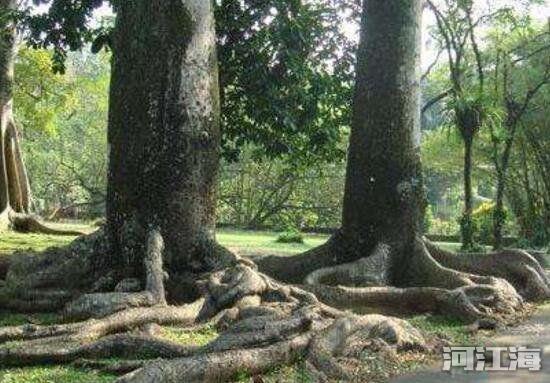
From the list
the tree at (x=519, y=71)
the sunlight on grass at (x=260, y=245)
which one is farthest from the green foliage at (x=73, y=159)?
the tree at (x=519, y=71)

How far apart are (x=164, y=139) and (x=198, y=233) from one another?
3.56 ft

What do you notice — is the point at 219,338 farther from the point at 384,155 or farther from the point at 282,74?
the point at 282,74

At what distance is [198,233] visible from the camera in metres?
8.17

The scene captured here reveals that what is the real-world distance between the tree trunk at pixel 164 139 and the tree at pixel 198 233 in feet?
0.04

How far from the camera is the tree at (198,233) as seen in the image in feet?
22.5

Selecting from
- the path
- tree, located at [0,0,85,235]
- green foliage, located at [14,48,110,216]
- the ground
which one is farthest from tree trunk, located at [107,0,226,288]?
green foliage, located at [14,48,110,216]

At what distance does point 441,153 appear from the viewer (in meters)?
34.5

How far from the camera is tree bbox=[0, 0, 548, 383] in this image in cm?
686

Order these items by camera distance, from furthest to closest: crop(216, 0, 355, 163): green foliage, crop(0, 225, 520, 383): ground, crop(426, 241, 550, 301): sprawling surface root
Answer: crop(216, 0, 355, 163): green foliage < crop(426, 241, 550, 301): sprawling surface root < crop(0, 225, 520, 383): ground

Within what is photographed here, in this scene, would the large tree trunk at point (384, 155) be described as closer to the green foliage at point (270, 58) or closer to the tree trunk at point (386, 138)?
the tree trunk at point (386, 138)

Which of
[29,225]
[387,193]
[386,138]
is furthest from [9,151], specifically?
[387,193]

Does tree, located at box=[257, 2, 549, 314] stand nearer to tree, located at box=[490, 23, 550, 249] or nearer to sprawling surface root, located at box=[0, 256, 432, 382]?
sprawling surface root, located at box=[0, 256, 432, 382]

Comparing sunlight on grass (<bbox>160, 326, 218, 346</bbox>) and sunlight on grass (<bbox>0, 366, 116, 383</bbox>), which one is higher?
sunlight on grass (<bbox>160, 326, 218, 346</bbox>)

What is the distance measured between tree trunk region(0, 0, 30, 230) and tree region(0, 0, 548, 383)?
422 inches
